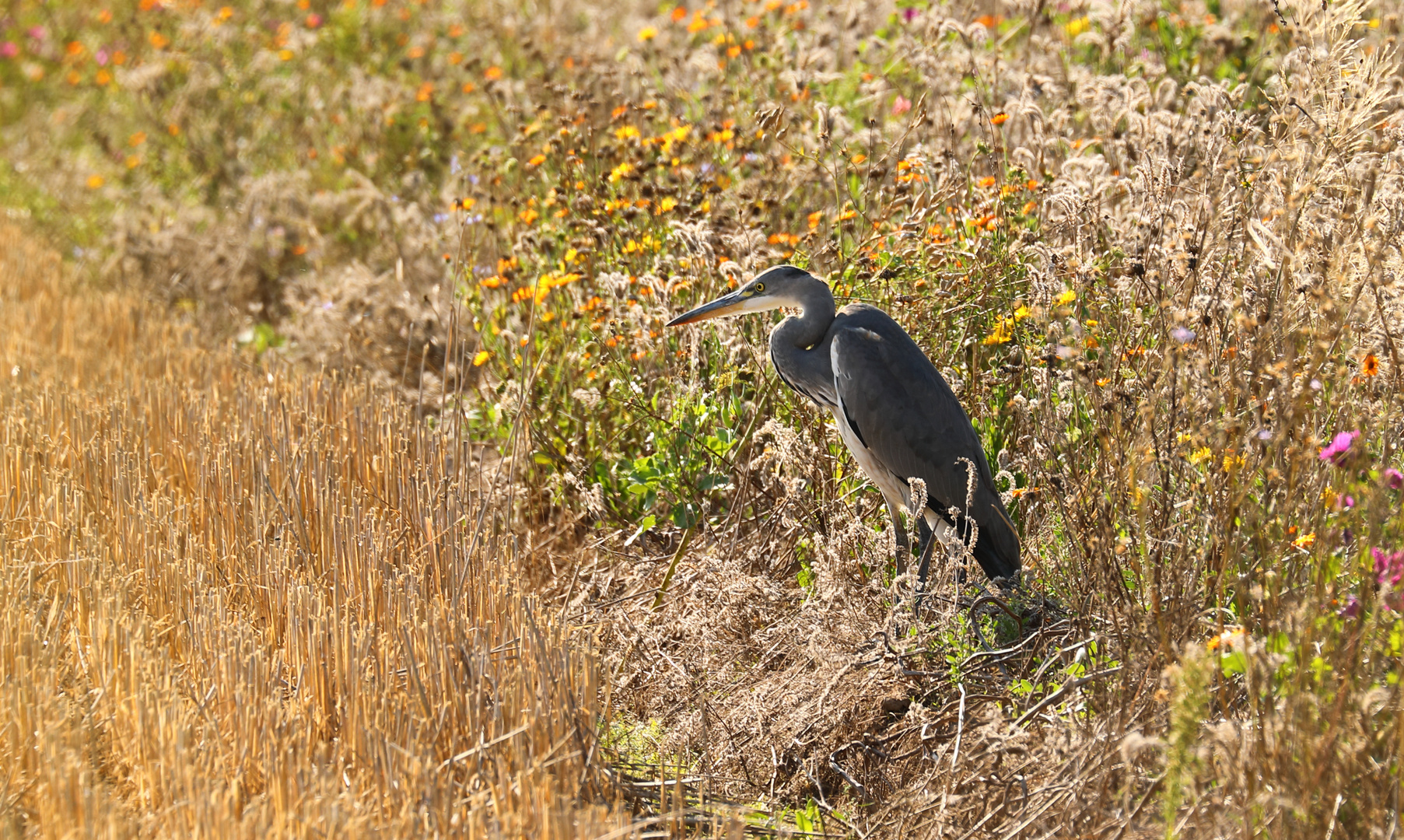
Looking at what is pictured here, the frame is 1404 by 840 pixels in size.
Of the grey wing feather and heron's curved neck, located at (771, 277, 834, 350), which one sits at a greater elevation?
heron's curved neck, located at (771, 277, 834, 350)

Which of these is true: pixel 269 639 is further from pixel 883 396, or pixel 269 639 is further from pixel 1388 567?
pixel 1388 567

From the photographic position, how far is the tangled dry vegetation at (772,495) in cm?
252

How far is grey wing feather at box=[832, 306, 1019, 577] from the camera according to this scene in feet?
12.1

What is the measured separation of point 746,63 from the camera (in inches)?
234

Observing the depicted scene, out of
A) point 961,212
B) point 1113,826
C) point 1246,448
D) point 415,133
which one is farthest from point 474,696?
point 415,133

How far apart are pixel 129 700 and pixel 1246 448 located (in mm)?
2559

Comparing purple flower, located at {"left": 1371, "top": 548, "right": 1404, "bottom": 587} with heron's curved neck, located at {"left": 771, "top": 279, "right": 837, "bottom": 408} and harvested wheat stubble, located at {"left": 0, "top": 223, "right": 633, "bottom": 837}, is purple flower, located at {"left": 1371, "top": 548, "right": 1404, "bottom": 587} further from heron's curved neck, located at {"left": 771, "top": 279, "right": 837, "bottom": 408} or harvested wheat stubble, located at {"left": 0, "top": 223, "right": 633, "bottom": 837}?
heron's curved neck, located at {"left": 771, "top": 279, "right": 837, "bottom": 408}

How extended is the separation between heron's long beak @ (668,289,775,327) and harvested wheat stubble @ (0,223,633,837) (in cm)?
83

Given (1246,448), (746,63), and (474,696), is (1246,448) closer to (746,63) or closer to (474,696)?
(474,696)

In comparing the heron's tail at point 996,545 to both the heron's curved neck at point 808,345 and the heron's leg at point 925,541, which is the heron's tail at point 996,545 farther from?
the heron's curved neck at point 808,345

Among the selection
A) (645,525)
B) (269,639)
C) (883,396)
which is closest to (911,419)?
(883,396)

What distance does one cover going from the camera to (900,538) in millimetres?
3914

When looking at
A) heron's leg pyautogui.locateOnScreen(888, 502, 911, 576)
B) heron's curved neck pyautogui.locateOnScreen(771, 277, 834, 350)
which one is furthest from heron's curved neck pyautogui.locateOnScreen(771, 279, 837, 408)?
heron's leg pyautogui.locateOnScreen(888, 502, 911, 576)

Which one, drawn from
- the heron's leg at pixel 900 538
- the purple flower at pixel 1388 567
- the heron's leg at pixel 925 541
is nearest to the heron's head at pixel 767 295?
the heron's leg at pixel 900 538
